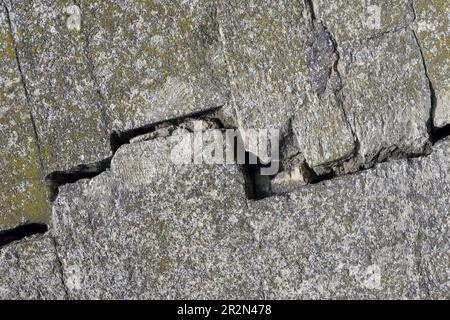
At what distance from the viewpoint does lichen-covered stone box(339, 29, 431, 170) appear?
8.75 ft

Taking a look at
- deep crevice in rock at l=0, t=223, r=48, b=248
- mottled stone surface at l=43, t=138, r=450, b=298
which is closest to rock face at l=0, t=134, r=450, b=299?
mottled stone surface at l=43, t=138, r=450, b=298

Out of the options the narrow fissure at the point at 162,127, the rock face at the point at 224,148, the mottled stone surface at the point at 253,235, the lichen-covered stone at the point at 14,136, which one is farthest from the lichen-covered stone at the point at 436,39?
the lichen-covered stone at the point at 14,136

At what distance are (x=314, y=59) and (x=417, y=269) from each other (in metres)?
1.02

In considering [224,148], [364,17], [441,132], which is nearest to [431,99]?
[441,132]

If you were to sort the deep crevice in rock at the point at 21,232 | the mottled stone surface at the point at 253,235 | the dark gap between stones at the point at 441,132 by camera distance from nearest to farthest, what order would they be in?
the mottled stone surface at the point at 253,235 < the dark gap between stones at the point at 441,132 < the deep crevice in rock at the point at 21,232

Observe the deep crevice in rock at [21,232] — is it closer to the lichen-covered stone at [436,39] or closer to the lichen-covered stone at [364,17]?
the lichen-covered stone at [364,17]

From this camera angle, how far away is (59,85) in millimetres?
2801

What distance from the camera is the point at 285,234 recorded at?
2645 mm

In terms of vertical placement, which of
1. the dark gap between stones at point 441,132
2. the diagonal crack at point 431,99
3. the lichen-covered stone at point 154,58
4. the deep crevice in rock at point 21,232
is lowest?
the deep crevice in rock at point 21,232

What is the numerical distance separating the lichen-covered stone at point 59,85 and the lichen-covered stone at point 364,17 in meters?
1.13

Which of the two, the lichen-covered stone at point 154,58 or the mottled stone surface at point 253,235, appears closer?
the mottled stone surface at point 253,235

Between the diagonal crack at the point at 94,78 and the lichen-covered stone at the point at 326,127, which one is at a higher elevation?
the diagonal crack at the point at 94,78

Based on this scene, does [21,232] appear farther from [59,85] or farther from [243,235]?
[243,235]

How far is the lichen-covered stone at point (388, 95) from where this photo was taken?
8.75ft
